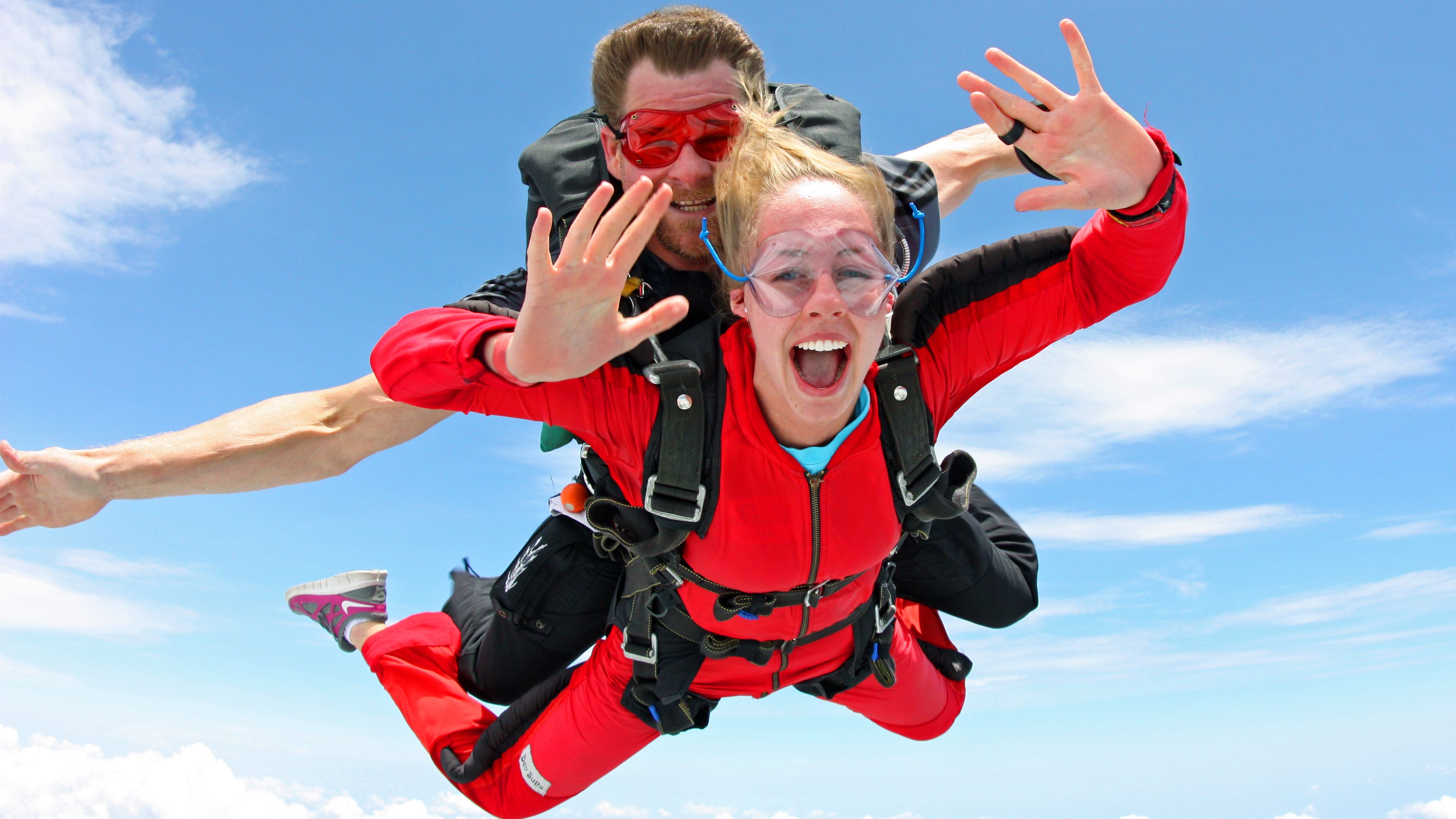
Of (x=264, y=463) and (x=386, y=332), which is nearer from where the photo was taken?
(x=386, y=332)

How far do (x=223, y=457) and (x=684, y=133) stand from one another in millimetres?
2583

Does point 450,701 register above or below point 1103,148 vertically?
below

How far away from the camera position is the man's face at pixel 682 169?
315cm

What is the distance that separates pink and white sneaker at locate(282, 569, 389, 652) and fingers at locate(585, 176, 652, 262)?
10.9 ft

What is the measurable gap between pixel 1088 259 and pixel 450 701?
333 centimetres

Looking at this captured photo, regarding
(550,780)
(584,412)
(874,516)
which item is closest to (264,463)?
(550,780)

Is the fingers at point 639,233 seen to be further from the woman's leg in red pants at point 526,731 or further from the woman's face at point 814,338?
the woman's leg in red pants at point 526,731

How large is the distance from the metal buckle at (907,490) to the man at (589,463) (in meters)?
0.69

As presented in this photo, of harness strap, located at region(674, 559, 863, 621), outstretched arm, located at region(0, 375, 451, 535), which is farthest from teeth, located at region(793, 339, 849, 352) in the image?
outstretched arm, located at region(0, 375, 451, 535)

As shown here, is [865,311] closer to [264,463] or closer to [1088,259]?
[1088,259]

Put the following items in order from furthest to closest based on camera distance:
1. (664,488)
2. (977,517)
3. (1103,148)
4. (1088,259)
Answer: (977,517)
(1088,259)
(664,488)
(1103,148)

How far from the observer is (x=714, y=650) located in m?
3.30

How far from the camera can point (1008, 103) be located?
251 centimetres

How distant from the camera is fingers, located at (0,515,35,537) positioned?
12.7 ft
